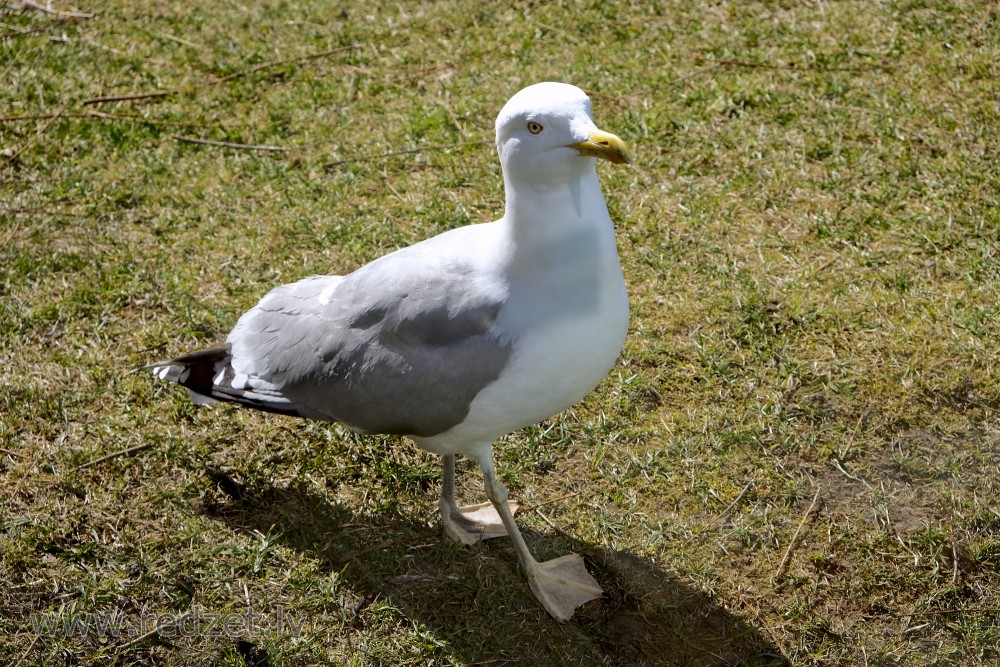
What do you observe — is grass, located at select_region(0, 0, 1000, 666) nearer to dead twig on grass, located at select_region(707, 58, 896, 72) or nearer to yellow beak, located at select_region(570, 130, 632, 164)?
dead twig on grass, located at select_region(707, 58, 896, 72)

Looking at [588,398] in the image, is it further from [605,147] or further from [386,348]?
[605,147]

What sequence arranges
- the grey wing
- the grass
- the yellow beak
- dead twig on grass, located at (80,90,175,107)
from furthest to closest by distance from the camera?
dead twig on grass, located at (80,90,175,107), the grass, the grey wing, the yellow beak

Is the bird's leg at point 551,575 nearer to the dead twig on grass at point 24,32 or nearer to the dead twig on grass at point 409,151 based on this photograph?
the dead twig on grass at point 409,151

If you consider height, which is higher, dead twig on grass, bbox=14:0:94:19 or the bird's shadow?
dead twig on grass, bbox=14:0:94:19

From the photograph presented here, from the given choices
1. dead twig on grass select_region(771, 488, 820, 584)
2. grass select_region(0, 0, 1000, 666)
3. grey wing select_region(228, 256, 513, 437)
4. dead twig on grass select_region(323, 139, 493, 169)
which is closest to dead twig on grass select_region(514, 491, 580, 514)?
grass select_region(0, 0, 1000, 666)

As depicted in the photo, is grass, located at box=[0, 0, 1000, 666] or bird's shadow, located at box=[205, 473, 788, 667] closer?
bird's shadow, located at box=[205, 473, 788, 667]

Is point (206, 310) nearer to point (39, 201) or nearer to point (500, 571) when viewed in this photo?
point (39, 201)

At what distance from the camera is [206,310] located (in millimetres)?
4852

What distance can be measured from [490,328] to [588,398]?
122cm

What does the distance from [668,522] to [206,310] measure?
2374 millimetres

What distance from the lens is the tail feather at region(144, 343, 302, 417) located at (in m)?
3.75

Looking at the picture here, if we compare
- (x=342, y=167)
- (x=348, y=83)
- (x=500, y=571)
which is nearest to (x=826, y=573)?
(x=500, y=571)

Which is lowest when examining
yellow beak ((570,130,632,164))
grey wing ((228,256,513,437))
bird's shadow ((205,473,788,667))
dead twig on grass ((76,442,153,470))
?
bird's shadow ((205,473,788,667))

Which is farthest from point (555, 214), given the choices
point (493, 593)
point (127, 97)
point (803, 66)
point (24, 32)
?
point (24, 32)
